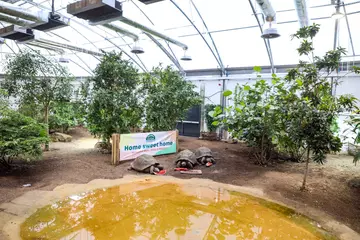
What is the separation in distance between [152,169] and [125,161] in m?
1.24

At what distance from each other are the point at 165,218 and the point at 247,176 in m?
3.17

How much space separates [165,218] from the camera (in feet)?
12.8

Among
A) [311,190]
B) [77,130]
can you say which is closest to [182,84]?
Answer: [311,190]

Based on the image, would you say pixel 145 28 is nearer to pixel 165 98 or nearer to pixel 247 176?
pixel 165 98

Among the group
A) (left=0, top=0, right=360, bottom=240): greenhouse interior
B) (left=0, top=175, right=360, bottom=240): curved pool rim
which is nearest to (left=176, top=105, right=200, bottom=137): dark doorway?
(left=0, top=0, right=360, bottom=240): greenhouse interior

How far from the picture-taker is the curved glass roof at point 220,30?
8.60 m

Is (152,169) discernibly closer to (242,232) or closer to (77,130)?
(242,232)

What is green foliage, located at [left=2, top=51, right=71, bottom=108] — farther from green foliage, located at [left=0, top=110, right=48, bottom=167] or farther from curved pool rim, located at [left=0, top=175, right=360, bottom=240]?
curved pool rim, located at [left=0, top=175, right=360, bottom=240]

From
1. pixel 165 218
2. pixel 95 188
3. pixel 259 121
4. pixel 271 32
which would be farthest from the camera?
pixel 259 121

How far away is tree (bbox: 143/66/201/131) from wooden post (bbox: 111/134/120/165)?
1839 mm

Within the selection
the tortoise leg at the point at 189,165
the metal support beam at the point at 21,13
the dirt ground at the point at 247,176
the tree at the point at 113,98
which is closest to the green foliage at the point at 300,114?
the dirt ground at the point at 247,176

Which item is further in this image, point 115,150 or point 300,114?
point 115,150

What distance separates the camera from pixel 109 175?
626 cm

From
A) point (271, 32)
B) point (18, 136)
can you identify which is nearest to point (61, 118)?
point (18, 136)
